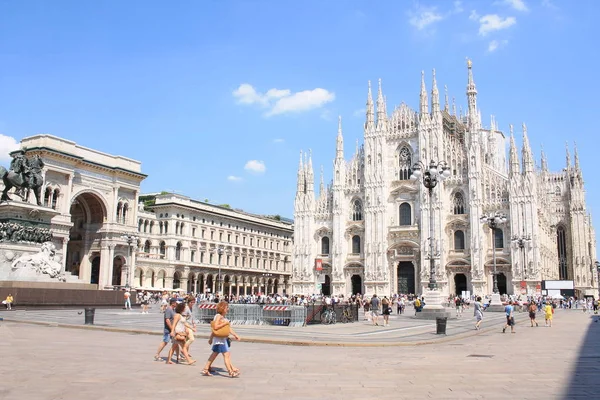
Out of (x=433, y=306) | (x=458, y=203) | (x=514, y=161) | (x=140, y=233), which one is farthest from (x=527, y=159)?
(x=140, y=233)

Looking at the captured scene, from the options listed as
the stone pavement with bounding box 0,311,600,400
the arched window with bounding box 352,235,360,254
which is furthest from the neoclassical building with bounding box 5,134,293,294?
the stone pavement with bounding box 0,311,600,400

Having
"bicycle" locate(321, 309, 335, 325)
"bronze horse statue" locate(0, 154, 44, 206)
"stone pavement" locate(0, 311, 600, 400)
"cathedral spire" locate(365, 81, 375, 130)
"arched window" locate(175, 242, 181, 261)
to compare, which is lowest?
"stone pavement" locate(0, 311, 600, 400)

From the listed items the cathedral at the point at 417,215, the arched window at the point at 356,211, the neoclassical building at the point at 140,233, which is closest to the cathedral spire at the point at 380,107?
the cathedral at the point at 417,215

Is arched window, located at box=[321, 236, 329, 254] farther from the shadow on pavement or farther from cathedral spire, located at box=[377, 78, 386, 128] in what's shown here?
A: the shadow on pavement

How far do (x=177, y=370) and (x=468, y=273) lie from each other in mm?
50911

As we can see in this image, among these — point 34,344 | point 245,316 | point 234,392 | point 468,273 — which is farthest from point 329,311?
point 468,273

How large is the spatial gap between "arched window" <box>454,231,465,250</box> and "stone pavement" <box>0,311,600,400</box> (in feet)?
141

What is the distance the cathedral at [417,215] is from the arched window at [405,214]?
0.38 feet

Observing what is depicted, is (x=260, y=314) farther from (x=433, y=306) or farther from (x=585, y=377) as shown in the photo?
(x=585, y=377)

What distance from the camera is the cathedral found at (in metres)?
55.3

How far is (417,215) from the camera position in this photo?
60.8 meters

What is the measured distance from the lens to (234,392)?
8289 millimetres

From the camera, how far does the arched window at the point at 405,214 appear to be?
202 ft

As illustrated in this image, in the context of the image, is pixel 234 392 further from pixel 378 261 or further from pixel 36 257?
pixel 378 261
